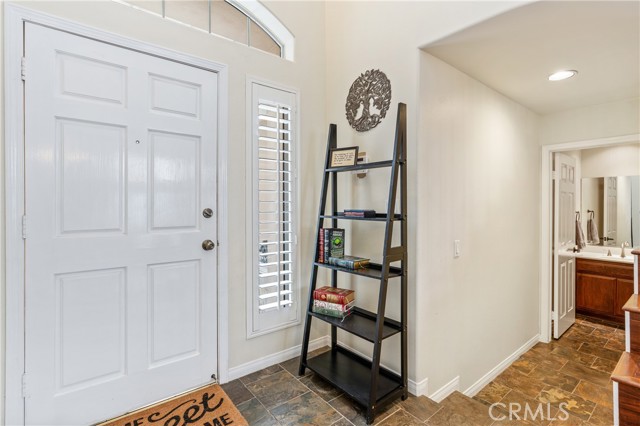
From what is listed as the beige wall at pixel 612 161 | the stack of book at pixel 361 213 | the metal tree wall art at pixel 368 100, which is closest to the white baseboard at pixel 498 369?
the stack of book at pixel 361 213

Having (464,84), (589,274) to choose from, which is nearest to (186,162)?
(464,84)

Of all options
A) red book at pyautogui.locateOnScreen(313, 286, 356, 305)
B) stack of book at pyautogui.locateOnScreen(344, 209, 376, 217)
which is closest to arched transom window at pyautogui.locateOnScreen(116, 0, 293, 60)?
stack of book at pyautogui.locateOnScreen(344, 209, 376, 217)

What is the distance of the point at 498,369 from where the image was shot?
293 centimetres

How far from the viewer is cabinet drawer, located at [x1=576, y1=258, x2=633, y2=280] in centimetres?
373

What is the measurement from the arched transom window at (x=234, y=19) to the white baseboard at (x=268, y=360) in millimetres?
2337

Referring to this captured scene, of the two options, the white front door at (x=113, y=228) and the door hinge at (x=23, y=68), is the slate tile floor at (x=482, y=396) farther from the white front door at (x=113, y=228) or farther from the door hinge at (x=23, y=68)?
the door hinge at (x=23, y=68)

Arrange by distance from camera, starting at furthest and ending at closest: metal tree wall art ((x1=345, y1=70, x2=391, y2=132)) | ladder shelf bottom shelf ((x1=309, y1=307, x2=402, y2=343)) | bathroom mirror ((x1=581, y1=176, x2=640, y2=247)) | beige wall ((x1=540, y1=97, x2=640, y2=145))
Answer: bathroom mirror ((x1=581, y1=176, x2=640, y2=247)) < beige wall ((x1=540, y1=97, x2=640, y2=145)) < metal tree wall art ((x1=345, y1=70, x2=391, y2=132)) < ladder shelf bottom shelf ((x1=309, y1=307, x2=402, y2=343))

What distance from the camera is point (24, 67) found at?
5.11ft

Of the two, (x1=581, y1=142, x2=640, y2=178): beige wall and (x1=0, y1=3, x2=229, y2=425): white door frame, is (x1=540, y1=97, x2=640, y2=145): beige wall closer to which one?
(x1=581, y1=142, x2=640, y2=178): beige wall

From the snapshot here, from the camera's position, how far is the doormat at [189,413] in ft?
5.70

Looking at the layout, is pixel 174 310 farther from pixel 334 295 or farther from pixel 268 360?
pixel 334 295

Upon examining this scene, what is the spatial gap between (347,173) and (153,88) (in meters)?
1.45

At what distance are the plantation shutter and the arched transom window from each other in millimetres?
435

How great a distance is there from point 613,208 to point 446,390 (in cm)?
378
